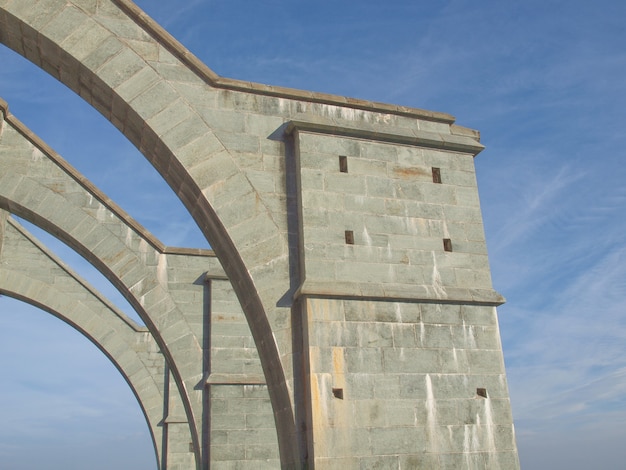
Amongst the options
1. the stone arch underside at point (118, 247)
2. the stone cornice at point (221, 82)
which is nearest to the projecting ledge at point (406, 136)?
the stone cornice at point (221, 82)

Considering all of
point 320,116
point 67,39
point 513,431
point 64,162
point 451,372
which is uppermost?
point 64,162

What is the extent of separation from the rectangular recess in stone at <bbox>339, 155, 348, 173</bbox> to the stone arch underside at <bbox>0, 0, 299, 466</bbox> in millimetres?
896

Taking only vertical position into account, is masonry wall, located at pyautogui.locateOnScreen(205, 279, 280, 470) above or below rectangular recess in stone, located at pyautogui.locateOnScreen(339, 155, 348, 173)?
below

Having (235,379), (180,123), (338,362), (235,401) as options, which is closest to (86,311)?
(235,379)

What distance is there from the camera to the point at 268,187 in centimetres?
805

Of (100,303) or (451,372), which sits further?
(100,303)

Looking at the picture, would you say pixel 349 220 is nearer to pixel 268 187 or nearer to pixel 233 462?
pixel 268 187

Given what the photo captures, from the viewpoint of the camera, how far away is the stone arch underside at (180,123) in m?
7.70

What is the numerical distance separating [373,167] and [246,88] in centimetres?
186

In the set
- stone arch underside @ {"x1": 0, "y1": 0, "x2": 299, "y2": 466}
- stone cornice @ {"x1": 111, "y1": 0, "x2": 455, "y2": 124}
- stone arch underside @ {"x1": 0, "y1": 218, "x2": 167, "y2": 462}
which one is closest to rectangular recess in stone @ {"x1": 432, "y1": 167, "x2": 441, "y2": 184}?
stone cornice @ {"x1": 111, "y1": 0, "x2": 455, "y2": 124}

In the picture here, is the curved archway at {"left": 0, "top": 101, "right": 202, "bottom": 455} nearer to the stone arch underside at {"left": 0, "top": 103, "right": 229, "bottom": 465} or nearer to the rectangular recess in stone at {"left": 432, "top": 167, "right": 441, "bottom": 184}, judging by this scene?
the stone arch underside at {"left": 0, "top": 103, "right": 229, "bottom": 465}

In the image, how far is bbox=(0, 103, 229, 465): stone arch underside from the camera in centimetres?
1252

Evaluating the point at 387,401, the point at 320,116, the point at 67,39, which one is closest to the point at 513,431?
the point at 387,401

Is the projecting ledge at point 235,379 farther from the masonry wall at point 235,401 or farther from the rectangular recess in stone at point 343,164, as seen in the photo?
the rectangular recess in stone at point 343,164
